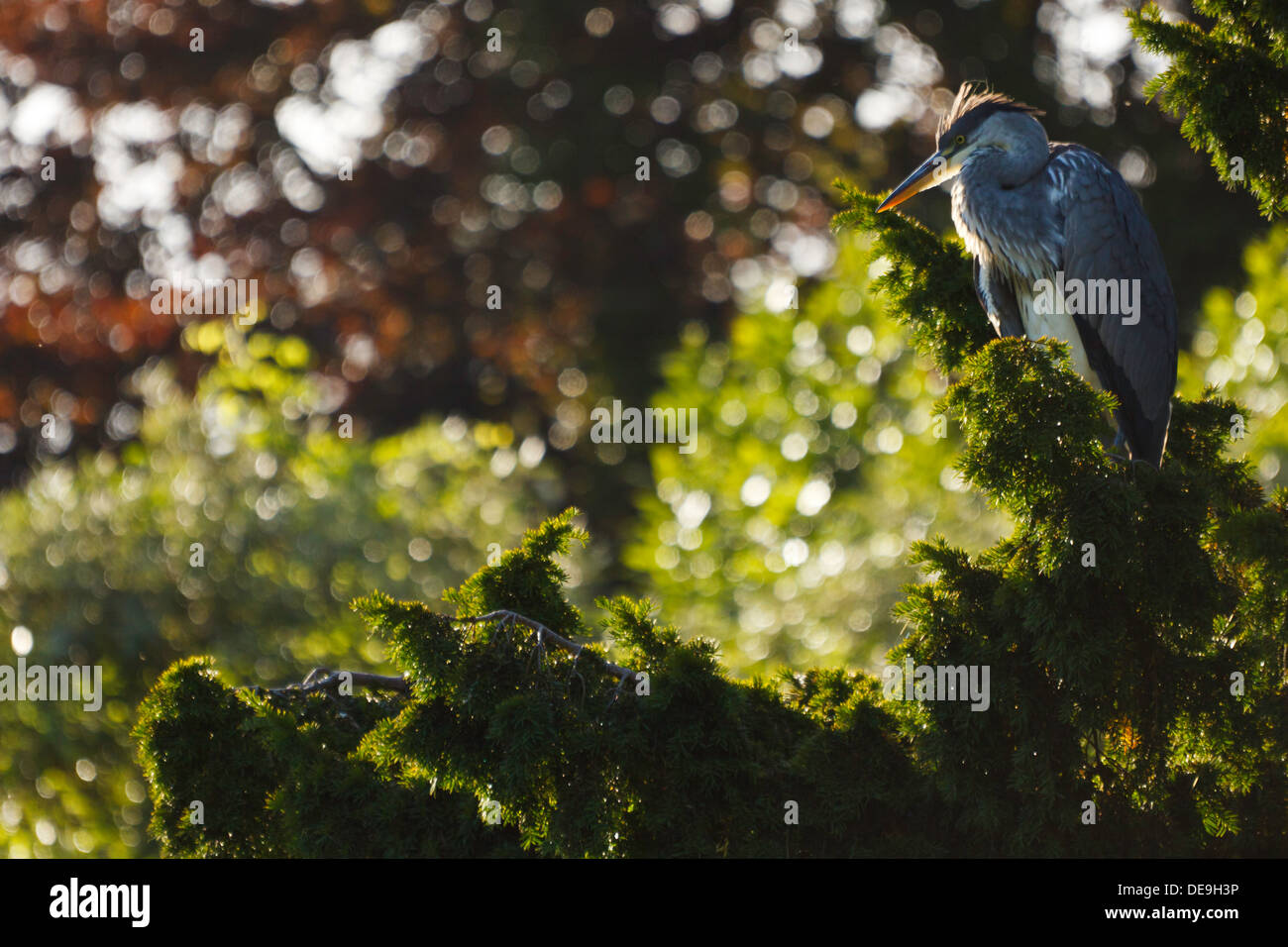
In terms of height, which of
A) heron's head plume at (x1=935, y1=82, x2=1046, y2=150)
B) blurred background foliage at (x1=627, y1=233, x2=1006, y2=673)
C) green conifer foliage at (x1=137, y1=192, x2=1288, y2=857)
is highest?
heron's head plume at (x1=935, y1=82, x2=1046, y2=150)

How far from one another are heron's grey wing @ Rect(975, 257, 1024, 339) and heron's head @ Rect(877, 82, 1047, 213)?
32 centimetres

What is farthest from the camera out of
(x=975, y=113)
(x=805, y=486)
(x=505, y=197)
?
(x=505, y=197)

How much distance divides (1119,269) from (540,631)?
6.68 feet

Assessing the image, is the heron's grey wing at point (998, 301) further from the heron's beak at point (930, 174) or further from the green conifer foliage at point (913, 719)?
the green conifer foliage at point (913, 719)

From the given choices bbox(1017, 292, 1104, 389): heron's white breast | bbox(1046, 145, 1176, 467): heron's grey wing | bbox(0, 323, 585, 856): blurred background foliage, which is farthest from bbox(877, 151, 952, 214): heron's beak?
bbox(0, 323, 585, 856): blurred background foliage

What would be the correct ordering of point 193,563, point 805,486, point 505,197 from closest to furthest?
point 193,563 < point 805,486 < point 505,197

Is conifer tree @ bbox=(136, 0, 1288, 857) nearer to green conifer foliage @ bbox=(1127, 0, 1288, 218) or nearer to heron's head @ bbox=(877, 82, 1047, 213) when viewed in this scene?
green conifer foliage @ bbox=(1127, 0, 1288, 218)

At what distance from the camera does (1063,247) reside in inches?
139

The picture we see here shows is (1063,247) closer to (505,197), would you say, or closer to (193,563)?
(193,563)

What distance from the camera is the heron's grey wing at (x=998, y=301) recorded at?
326cm

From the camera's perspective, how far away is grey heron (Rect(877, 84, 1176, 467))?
3.48 meters

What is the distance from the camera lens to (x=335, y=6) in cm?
1000

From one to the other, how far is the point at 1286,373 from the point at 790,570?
7.78 ft

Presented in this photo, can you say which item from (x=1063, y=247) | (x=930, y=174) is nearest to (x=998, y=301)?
(x=1063, y=247)
